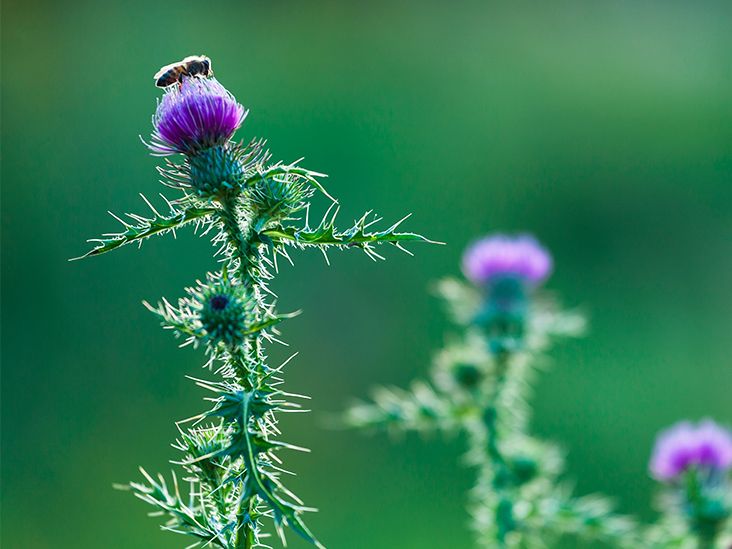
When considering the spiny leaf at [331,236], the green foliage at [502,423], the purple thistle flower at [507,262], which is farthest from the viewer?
the purple thistle flower at [507,262]

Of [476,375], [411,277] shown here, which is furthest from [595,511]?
[411,277]

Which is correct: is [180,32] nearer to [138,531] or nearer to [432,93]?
[432,93]

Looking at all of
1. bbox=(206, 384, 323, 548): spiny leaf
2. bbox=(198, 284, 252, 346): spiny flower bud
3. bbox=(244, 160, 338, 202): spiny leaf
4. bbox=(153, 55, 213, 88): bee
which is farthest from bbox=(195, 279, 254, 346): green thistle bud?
bbox=(153, 55, 213, 88): bee

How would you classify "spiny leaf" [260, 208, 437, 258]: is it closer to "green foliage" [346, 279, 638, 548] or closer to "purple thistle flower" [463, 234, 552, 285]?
"green foliage" [346, 279, 638, 548]

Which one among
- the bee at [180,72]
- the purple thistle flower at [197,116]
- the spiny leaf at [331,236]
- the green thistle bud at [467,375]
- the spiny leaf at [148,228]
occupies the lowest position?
the spiny leaf at [148,228]

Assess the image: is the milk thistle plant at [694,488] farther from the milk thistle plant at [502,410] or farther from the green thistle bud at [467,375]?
the green thistle bud at [467,375]

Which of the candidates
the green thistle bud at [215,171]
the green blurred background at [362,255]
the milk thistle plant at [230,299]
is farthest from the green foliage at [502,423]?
the green blurred background at [362,255]
